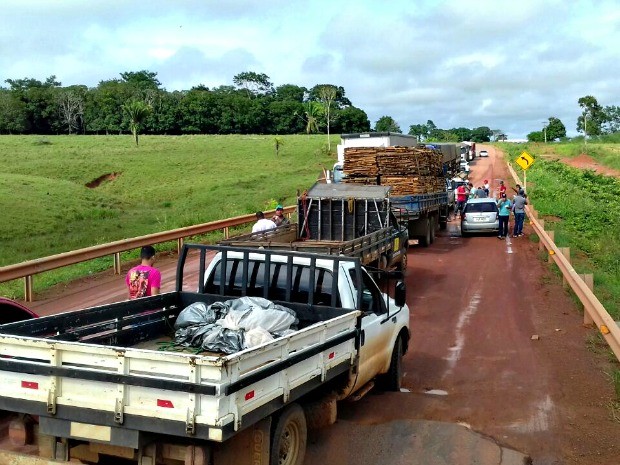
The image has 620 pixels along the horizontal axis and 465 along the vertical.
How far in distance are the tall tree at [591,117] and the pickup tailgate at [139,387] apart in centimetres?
10818

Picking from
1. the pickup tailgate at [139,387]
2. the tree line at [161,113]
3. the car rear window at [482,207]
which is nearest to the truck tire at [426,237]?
the car rear window at [482,207]

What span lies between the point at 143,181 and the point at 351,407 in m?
49.8

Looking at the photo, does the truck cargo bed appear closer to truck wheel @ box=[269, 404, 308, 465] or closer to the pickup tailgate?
the pickup tailgate

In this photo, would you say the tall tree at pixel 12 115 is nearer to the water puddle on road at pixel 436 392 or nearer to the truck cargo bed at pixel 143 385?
the water puddle on road at pixel 436 392

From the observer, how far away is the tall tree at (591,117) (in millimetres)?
105812

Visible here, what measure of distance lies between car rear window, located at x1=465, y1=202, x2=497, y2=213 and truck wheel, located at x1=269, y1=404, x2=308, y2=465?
66.6ft

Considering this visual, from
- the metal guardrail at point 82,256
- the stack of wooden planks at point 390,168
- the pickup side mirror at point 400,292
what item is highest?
the stack of wooden planks at point 390,168

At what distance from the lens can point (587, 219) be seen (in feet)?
90.9

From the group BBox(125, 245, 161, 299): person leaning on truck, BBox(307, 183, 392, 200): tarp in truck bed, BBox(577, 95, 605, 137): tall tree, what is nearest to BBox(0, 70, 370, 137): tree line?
BBox(577, 95, 605, 137): tall tree

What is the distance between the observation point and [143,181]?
55.3 metres

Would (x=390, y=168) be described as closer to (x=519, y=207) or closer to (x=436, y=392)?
(x=519, y=207)

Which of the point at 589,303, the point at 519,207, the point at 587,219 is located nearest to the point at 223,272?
the point at 589,303

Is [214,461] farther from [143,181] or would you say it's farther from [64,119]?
[64,119]

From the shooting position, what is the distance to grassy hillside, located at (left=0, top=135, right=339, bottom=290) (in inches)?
1040
